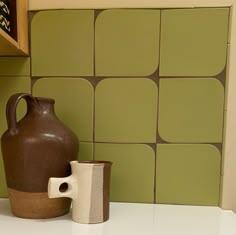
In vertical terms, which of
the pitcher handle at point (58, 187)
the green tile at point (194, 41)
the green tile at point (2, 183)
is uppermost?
the green tile at point (194, 41)

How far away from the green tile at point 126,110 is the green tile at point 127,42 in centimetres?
3

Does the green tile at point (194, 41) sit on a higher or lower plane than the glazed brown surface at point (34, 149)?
higher

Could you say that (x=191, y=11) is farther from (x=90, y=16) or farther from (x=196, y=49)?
(x=90, y=16)

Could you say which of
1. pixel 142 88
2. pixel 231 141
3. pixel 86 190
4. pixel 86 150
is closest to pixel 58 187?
pixel 86 190

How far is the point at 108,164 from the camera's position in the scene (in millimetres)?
520

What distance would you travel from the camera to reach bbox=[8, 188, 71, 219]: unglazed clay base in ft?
Result: 1.71

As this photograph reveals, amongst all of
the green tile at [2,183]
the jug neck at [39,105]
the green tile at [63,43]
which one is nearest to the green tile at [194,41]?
the green tile at [63,43]

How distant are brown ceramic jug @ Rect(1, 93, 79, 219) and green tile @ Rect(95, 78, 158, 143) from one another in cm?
12

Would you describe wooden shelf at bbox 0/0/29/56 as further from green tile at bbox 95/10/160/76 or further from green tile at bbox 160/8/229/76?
green tile at bbox 160/8/229/76

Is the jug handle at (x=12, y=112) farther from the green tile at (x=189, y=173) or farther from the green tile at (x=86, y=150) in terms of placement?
the green tile at (x=189, y=173)

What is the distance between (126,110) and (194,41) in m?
0.22

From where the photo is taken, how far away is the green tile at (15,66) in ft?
2.14

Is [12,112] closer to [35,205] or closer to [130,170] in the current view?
[35,205]

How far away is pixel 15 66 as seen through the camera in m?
0.65
